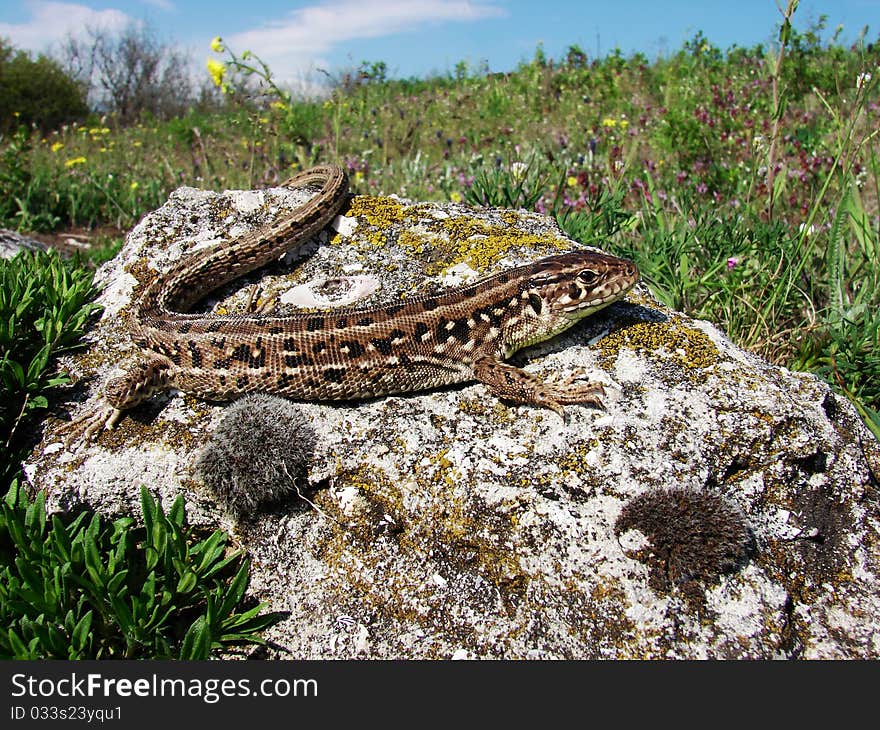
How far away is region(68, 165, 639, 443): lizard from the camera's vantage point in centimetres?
398

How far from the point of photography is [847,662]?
3139 millimetres

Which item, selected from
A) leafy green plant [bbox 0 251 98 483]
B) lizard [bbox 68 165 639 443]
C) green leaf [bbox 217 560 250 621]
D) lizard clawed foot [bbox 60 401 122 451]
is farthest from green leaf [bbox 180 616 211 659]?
leafy green plant [bbox 0 251 98 483]

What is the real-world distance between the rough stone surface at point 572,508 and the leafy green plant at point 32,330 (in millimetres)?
213

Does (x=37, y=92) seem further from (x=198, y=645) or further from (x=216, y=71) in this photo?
(x=198, y=645)

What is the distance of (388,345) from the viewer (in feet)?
13.1

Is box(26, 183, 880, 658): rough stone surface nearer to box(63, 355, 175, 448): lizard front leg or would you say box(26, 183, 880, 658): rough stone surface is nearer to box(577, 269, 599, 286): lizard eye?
box(63, 355, 175, 448): lizard front leg

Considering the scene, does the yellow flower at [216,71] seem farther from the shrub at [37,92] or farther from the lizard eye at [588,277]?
the shrub at [37,92]

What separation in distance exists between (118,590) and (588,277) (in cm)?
300

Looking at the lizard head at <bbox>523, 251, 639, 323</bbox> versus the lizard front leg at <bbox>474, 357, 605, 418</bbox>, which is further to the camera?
the lizard head at <bbox>523, 251, 639, 323</bbox>

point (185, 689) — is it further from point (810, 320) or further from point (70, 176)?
point (70, 176)

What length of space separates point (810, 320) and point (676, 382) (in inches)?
80.0

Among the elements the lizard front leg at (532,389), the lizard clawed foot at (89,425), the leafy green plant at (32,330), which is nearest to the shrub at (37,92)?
the leafy green plant at (32,330)

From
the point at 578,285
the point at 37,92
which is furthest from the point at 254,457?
the point at 37,92

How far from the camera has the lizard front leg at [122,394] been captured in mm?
3979
